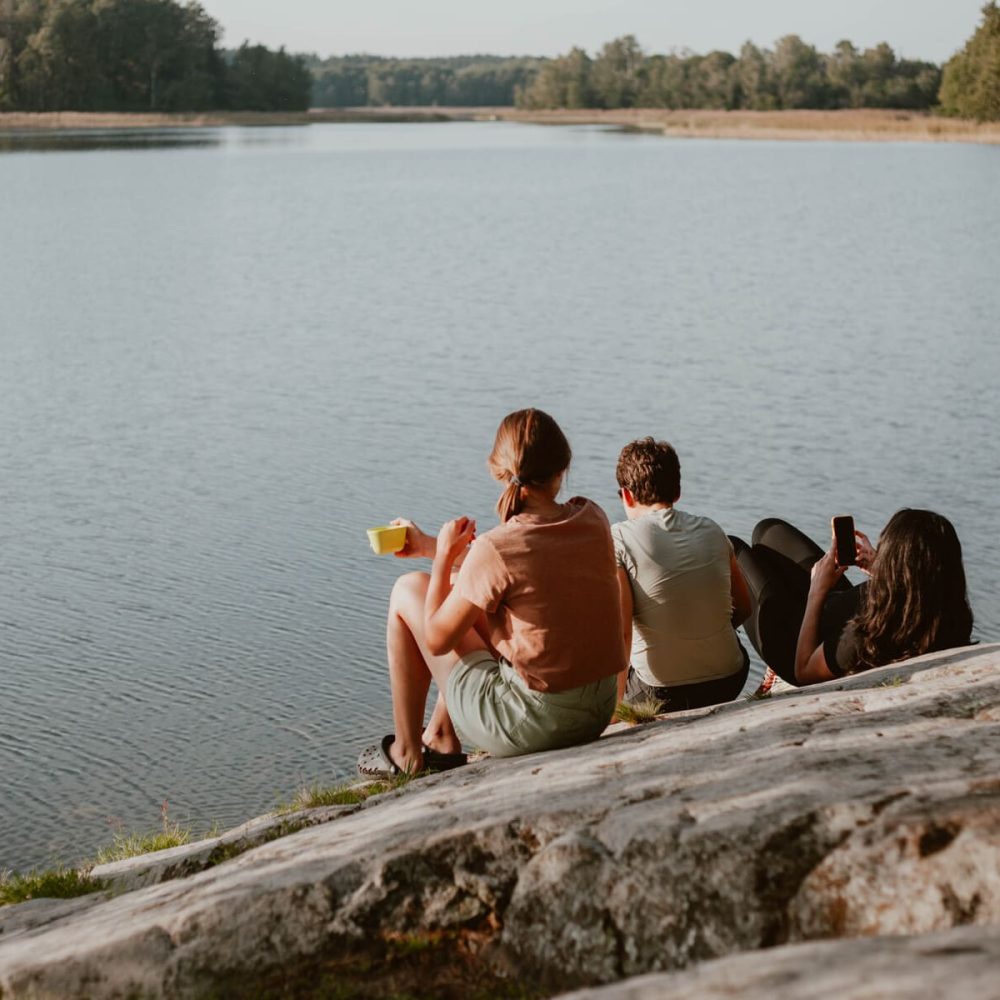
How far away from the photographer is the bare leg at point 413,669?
369 centimetres

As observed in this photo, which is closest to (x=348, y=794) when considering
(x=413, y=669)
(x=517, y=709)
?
(x=413, y=669)

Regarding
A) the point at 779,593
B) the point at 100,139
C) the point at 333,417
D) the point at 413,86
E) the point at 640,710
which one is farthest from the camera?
the point at 413,86

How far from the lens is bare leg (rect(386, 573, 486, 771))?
369 cm

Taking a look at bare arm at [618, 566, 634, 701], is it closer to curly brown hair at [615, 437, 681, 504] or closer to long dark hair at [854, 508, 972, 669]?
curly brown hair at [615, 437, 681, 504]

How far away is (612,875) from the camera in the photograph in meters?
2.49

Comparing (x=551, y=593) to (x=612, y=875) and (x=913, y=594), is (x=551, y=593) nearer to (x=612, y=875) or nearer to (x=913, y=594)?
(x=612, y=875)

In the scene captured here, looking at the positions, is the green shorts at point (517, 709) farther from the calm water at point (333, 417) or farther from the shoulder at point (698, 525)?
the calm water at point (333, 417)

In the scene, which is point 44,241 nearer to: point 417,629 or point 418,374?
point 418,374

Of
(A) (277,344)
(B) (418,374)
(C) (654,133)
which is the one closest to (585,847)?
(B) (418,374)

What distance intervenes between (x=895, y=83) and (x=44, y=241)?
83.6 m

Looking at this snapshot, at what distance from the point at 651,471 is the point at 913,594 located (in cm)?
80

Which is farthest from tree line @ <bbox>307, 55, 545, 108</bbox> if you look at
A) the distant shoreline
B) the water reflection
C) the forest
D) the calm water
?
the calm water

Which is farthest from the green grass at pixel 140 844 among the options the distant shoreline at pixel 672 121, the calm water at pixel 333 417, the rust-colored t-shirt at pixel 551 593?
the distant shoreline at pixel 672 121

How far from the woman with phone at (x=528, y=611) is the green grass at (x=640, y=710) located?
2.04 feet
